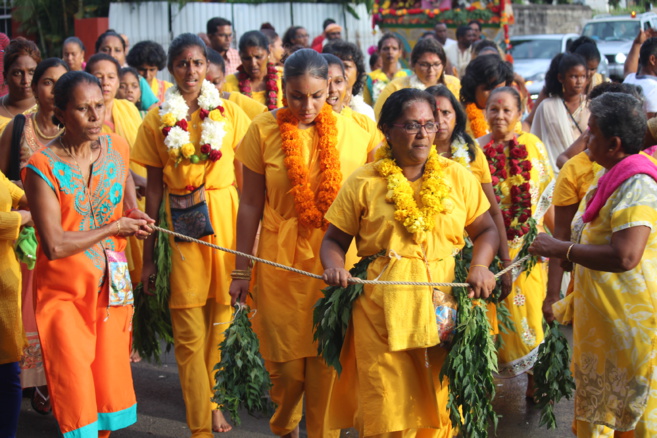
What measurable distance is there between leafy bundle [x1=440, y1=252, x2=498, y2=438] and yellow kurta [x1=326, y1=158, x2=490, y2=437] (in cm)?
9

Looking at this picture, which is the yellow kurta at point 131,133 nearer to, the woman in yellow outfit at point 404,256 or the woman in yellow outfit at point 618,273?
the woman in yellow outfit at point 404,256

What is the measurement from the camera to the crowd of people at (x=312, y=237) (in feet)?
14.0

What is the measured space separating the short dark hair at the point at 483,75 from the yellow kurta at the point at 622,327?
3.13m

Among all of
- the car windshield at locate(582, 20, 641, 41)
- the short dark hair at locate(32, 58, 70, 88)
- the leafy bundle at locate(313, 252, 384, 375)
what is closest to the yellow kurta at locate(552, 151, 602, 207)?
the leafy bundle at locate(313, 252, 384, 375)

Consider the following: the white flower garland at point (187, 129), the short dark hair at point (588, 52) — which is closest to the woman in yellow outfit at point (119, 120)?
the white flower garland at point (187, 129)

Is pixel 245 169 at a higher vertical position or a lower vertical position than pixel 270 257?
higher

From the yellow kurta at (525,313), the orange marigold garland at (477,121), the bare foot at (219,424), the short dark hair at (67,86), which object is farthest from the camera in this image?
the orange marigold garland at (477,121)

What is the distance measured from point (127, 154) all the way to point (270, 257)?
103 centimetres

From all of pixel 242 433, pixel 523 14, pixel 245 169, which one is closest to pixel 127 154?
pixel 245 169

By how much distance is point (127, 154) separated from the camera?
17.1 feet

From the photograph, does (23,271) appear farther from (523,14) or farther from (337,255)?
(523,14)

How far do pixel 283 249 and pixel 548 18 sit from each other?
26480 millimetres

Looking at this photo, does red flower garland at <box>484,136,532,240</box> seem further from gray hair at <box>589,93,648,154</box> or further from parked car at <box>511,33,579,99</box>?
parked car at <box>511,33,579,99</box>

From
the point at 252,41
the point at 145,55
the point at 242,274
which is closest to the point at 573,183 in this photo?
the point at 242,274
